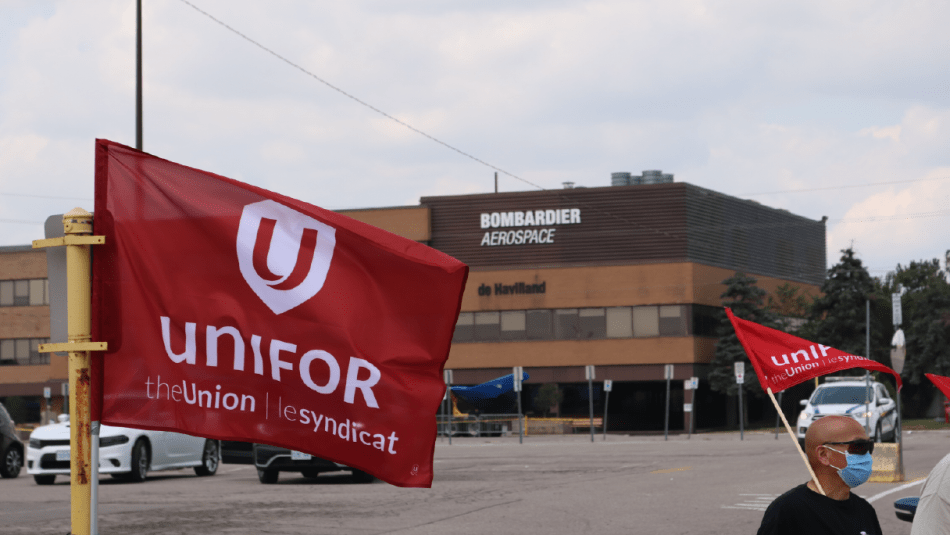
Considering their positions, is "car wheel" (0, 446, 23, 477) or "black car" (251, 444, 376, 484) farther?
"car wheel" (0, 446, 23, 477)

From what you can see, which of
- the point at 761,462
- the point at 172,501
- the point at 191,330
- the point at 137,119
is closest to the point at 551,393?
the point at 761,462

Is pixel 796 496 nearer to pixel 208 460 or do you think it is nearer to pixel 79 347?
pixel 79 347

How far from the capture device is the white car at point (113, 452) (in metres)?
23.0

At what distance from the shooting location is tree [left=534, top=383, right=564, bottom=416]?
6381 cm

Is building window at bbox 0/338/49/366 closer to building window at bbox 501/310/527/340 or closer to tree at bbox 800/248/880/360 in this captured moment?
building window at bbox 501/310/527/340

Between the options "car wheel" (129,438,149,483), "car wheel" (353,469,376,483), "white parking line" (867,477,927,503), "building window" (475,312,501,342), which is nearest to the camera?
"white parking line" (867,477,927,503)

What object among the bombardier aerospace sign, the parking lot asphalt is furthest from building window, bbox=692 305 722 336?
the parking lot asphalt

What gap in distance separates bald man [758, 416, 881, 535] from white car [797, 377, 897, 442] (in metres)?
27.1

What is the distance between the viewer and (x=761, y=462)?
1060 inches

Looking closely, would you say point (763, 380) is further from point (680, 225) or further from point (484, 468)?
point (680, 225)

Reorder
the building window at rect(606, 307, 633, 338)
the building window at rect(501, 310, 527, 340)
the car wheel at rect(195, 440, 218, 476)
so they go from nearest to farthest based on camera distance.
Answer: the car wheel at rect(195, 440, 218, 476)
the building window at rect(606, 307, 633, 338)
the building window at rect(501, 310, 527, 340)

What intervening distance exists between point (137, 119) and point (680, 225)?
41931 millimetres

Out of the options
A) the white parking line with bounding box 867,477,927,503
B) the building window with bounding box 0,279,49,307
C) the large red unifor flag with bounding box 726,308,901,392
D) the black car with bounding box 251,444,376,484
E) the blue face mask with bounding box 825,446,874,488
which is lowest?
the white parking line with bounding box 867,477,927,503

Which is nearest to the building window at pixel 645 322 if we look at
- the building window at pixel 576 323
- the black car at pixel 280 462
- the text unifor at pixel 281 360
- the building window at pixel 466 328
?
the building window at pixel 576 323
